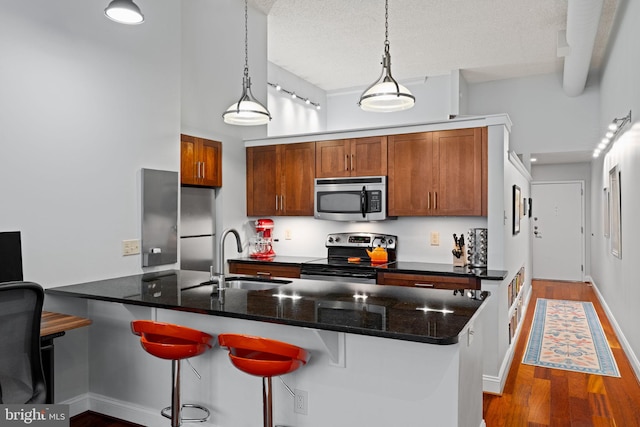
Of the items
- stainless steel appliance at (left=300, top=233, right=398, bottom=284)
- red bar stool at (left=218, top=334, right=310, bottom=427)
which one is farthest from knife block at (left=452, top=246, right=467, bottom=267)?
red bar stool at (left=218, top=334, right=310, bottom=427)

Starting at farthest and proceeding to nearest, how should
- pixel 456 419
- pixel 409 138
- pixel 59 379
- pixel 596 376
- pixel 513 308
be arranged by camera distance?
pixel 513 308 → pixel 409 138 → pixel 596 376 → pixel 59 379 → pixel 456 419

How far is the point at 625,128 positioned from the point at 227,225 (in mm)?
4236

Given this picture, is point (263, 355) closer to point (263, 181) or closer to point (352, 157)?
point (352, 157)

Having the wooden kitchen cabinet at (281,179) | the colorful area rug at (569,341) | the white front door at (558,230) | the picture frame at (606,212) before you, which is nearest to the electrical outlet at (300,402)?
the wooden kitchen cabinet at (281,179)

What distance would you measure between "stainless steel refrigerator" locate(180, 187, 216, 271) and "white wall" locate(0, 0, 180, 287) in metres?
0.78

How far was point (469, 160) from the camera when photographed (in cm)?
414

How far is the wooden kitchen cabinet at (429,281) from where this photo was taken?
3.84 metres

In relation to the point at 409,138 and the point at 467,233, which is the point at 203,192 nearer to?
the point at 409,138

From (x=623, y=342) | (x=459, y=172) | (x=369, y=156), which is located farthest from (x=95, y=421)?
(x=623, y=342)

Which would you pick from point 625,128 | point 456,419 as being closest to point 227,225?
point 456,419

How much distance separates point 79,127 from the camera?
10.3 feet

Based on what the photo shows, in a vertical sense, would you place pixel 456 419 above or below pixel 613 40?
below

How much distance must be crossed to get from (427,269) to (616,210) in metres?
2.75

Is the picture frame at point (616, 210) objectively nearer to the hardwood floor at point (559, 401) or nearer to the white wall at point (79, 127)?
the hardwood floor at point (559, 401)
